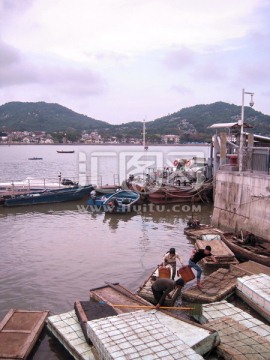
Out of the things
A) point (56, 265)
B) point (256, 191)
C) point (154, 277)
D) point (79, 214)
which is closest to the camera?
point (154, 277)

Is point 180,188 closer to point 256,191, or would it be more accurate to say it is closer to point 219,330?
Result: point 256,191

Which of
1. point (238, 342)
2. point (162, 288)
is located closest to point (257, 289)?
point (238, 342)

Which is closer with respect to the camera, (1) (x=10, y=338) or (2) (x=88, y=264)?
(1) (x=10, y=338)

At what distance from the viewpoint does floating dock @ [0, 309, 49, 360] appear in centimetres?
826

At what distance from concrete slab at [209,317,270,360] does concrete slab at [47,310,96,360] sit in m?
2.94

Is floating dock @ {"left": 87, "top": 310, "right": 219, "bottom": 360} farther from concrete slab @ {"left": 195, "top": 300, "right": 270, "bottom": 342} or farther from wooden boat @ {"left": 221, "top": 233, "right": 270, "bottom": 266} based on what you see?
wooden boat @ {"left": 221, "top": 233, "right": 270, "bottom": 266}

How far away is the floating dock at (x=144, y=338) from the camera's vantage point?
6738 mm

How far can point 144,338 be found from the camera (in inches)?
283

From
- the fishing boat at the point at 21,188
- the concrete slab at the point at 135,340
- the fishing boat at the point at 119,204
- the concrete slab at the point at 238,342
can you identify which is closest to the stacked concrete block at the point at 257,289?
the concrete slab at the point at 238,342

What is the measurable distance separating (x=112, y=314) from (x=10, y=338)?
2.55 meters

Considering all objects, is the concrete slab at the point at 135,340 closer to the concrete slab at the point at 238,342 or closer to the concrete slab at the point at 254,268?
the concrete slab at the point at 238,342

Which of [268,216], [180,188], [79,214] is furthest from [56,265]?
[180,188]

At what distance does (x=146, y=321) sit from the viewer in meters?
7.93

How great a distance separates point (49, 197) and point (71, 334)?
2119 centimetres
